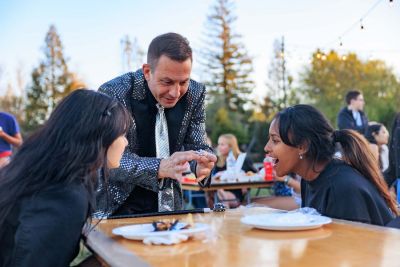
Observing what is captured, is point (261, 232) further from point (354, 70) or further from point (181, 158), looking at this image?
point (354, 70)

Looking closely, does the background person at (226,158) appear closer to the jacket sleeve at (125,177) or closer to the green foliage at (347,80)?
the jacket sleeve at (125,177)

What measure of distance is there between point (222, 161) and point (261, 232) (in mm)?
7023

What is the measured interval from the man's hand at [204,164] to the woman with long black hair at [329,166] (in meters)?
0.39

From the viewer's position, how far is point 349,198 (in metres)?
2.39

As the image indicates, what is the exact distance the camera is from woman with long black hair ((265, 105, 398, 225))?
2.40m

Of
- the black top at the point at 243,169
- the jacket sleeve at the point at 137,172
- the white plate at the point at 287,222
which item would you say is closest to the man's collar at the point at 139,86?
the jacket sleeve at the point at 137,172

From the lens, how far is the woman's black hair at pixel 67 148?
6.11 ft

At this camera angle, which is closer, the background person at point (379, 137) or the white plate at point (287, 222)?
the white plate at point (287, 222)

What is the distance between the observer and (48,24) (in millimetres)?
38156

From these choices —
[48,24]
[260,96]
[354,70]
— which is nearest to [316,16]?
[354,70]

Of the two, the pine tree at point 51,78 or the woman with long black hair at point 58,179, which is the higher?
Answer: the pine tree at point 51,78

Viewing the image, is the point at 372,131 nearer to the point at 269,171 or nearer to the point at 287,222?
the point at 269,171

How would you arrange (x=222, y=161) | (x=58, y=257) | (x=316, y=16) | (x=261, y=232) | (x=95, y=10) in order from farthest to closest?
(x=316, y=16) → (x=95, y=10) → (x=222, y=161) → (x=261, y=232) → (x=58, y=257)

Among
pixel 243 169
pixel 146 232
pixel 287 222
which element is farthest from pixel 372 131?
pixel 146 232
